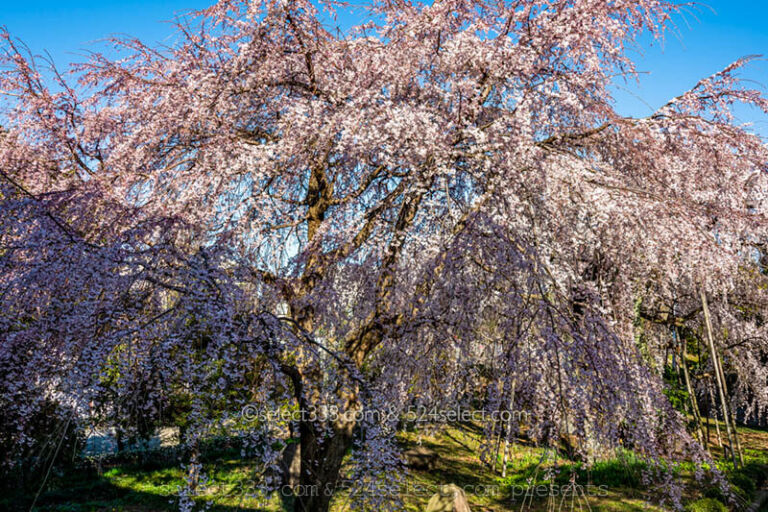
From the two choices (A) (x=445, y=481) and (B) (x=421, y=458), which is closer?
(A) (x=445, y=481)

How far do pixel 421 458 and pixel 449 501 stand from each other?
5.74 meters

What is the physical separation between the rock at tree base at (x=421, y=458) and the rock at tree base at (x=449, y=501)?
5328 mm

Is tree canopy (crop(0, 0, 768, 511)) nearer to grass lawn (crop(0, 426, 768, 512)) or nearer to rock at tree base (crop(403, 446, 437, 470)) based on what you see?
grass lawn (crop(0, 426, 768, 512))

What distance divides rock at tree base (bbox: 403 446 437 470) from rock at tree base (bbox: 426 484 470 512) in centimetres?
533

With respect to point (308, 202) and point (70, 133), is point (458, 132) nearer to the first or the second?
point (308, 202)

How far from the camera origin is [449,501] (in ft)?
19.6

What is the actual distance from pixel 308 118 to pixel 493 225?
2.48m

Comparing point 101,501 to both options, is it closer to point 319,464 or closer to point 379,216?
point 319,464

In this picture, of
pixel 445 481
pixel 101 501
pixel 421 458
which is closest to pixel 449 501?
pixel 445 481

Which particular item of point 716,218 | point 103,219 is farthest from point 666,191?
point 103,219

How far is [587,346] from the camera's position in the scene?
3.97 m

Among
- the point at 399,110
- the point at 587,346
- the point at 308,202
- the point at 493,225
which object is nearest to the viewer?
the point at 587,346

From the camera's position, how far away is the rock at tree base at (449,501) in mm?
5914

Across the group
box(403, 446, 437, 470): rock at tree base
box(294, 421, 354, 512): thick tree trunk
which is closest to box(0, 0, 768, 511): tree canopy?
box(294, 421, 354, 512): thick tree trunk
